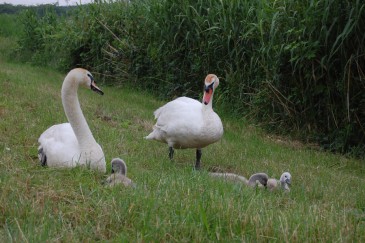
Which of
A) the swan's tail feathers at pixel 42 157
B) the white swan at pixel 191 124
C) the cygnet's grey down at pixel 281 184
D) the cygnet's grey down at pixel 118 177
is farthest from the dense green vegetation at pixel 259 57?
the swan's tail feathers at pixel 42 157

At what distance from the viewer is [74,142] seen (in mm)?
5137

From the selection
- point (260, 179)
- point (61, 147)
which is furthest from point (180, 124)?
point (61, 147)

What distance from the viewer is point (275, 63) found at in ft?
32.5

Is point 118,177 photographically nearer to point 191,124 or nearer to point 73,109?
point 73,109

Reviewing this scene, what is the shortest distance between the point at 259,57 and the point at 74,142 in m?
6.16

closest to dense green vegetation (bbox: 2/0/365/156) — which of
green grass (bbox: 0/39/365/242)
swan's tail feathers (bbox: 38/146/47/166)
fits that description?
green grass (bbox: 0/39/365/242)

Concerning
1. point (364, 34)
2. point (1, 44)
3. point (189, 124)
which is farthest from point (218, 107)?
point (1, 44)

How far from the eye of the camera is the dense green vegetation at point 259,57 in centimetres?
900

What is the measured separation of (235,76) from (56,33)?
30.4 feet

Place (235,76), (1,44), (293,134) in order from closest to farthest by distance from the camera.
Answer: (293,134) → (235,76) → (1,44)

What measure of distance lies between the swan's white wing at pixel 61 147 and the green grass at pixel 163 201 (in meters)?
0.21

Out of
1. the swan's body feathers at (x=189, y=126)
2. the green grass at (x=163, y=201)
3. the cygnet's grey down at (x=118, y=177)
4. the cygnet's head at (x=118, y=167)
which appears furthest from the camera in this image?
the swan's body feathers at (x=189, y=126)

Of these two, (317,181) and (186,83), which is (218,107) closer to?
(186,83)

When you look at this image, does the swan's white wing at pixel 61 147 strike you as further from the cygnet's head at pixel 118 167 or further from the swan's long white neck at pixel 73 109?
the cygnet's head at pixel 118 167
